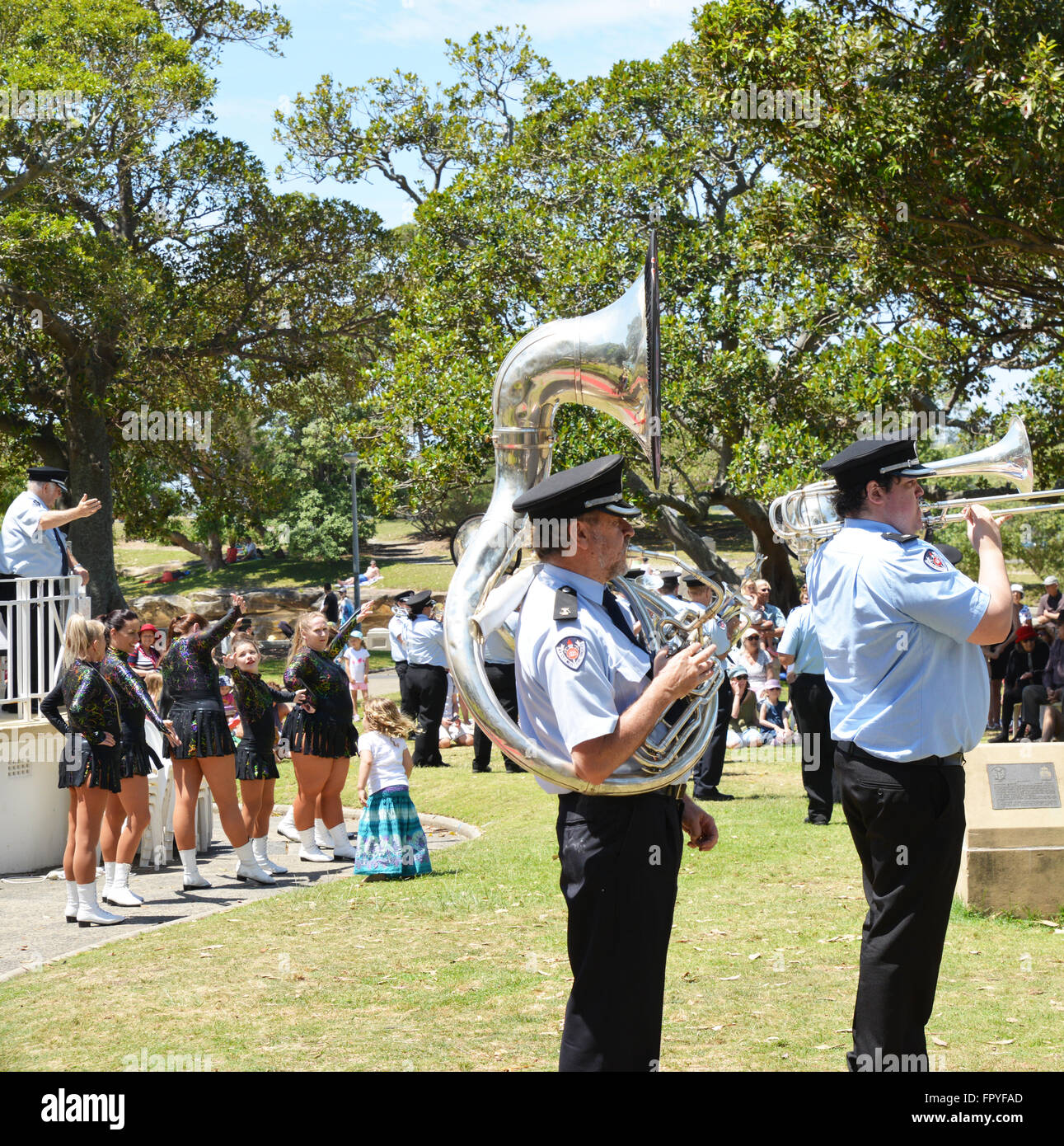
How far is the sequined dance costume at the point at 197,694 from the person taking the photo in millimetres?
8742

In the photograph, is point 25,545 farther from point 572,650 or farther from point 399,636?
point 572,650

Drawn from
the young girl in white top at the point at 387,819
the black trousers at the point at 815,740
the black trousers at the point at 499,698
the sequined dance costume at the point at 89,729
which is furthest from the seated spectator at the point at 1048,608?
the sequined dance costume at the point at 89,729

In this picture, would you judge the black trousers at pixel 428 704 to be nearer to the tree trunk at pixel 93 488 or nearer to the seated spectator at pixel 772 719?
the seated spectator at pixel 772 719

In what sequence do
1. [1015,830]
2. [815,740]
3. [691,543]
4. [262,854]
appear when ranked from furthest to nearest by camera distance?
[691,543] → [815,740] → [262,854] → [1015,830]

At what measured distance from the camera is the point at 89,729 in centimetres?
794

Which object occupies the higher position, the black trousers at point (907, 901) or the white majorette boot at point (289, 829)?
the black trousers at point (907, 901)

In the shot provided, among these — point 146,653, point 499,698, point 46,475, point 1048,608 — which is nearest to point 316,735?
point 499,698

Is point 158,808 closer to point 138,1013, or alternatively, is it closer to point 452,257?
point 138,1013

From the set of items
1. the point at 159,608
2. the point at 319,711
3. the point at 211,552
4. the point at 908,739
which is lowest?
the point at 319,711

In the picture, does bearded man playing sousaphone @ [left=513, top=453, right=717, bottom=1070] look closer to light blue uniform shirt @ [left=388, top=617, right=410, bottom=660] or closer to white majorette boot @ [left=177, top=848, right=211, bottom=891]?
white majorette boot @ [left=177, top=848, right=211, bottom=891]

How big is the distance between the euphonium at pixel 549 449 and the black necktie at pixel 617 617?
11 cm

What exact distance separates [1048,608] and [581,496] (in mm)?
13909

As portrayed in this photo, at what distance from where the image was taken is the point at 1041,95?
10.1 meters

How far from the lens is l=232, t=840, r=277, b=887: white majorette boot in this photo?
917 centimetres
